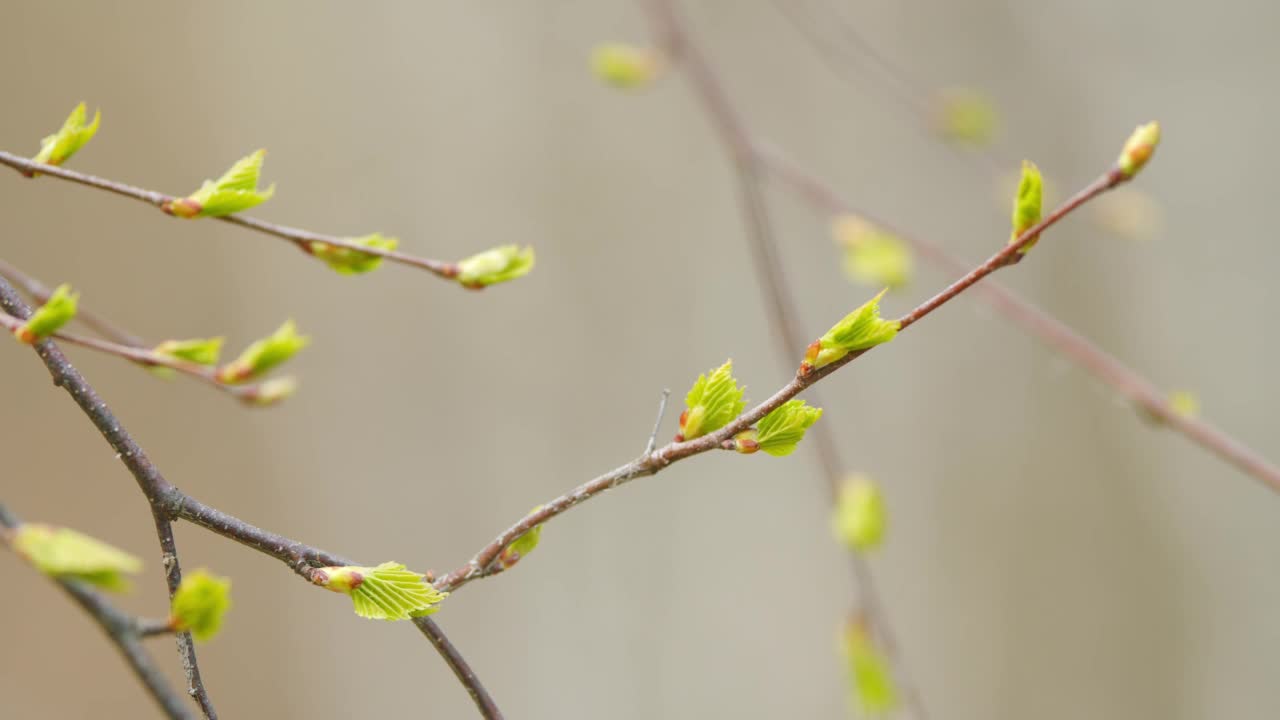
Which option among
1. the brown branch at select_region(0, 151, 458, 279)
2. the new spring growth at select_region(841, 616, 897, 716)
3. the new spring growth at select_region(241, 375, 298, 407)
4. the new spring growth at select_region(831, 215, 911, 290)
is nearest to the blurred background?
the new spring growth at select_region(831, 215, 911, 290)

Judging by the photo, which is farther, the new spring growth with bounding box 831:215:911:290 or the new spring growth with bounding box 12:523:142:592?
the new spring growth with bounding box 831:215:911:290

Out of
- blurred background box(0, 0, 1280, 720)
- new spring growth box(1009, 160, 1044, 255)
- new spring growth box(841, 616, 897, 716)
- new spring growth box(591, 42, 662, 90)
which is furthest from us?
Result: blurred background box(0, 0, 1280, 720)

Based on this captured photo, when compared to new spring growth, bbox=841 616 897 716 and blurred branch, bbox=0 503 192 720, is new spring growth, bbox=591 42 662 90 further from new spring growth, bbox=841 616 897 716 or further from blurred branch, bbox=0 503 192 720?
blurred branch, bbox=0 503 192 720

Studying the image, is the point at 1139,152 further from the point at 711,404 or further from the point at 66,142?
the point at 66,142

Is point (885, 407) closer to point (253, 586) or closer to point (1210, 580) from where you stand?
point (1210, 580)

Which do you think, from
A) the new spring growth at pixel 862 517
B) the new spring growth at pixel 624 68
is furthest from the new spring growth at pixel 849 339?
the new spring growth at pixel 624 68

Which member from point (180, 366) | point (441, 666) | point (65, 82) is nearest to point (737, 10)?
point (65, 82)
